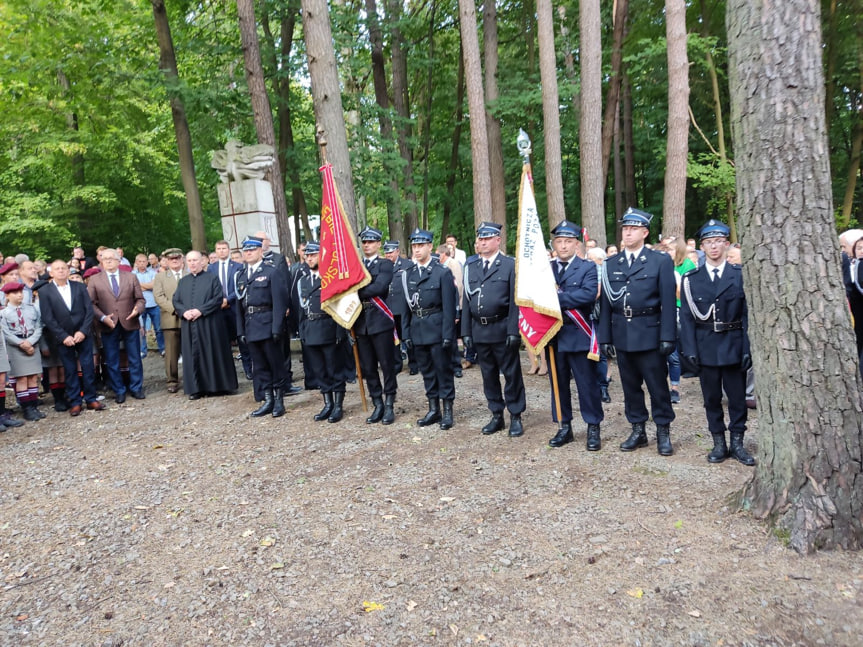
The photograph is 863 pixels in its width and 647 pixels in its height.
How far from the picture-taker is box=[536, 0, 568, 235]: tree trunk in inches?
501

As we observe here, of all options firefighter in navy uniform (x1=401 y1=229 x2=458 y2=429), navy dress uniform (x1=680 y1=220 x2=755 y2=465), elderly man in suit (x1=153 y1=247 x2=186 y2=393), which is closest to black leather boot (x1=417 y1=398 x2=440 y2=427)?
firefighter in navy uniform (x1=401 y1=229 x2=458 y2=429)

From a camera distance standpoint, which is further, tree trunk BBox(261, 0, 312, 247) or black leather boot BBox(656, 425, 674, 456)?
tree trunk BBox(261, 0, 312, 247)

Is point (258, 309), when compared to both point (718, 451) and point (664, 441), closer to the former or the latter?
point (664, 441)

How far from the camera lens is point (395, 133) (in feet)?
60.6

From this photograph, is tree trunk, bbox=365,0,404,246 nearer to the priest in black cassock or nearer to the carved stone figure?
the carved stone figure

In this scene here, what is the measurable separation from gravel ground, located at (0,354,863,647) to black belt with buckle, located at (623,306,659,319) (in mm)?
1152

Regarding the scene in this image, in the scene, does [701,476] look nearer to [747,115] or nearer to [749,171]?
[749,171]

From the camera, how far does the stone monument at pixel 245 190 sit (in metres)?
11.5

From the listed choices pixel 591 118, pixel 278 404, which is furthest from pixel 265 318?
pixel 591 118

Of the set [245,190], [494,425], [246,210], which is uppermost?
[245,190]

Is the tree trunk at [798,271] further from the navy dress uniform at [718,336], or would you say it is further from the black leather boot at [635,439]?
the black leather boot at [635,439]

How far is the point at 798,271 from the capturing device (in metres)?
3.54

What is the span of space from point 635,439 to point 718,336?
1129 millimetres

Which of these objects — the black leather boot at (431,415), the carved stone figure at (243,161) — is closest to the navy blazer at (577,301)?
the black leather boot at (431,415)
